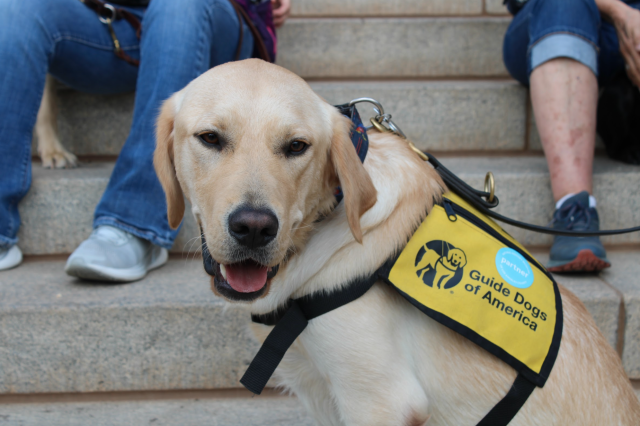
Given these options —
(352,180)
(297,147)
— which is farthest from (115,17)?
(352,180)

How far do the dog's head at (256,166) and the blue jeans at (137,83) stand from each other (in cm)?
87

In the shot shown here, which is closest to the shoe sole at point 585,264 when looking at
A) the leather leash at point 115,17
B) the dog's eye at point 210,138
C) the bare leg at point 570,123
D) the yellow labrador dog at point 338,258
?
the bare leg at point 570,123

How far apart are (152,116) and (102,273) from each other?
721 mm

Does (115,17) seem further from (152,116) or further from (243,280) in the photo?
(243,280)

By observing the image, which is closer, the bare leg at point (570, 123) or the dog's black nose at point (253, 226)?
the dog's black nose at point (253, 226)

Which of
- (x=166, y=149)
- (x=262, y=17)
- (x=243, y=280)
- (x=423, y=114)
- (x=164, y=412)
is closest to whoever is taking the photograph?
(x=243, y=280)

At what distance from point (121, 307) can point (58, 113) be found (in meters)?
1.59

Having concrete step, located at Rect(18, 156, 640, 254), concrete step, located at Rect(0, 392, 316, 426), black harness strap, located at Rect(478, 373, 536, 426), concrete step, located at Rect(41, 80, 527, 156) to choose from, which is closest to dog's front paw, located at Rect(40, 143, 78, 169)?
concrete step, located at Rect(18, 156, 640, 254)

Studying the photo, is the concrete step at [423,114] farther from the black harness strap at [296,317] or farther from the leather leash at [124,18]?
the black harness strap at [296,317]

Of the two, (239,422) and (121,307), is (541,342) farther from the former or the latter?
(121,307)

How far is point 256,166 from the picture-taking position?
46.7 inches

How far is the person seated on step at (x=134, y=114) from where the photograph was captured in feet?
6.90

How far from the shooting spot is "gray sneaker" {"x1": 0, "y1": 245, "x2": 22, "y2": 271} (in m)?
2.20

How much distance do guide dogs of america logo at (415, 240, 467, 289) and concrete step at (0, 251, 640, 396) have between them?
2.92 ft
